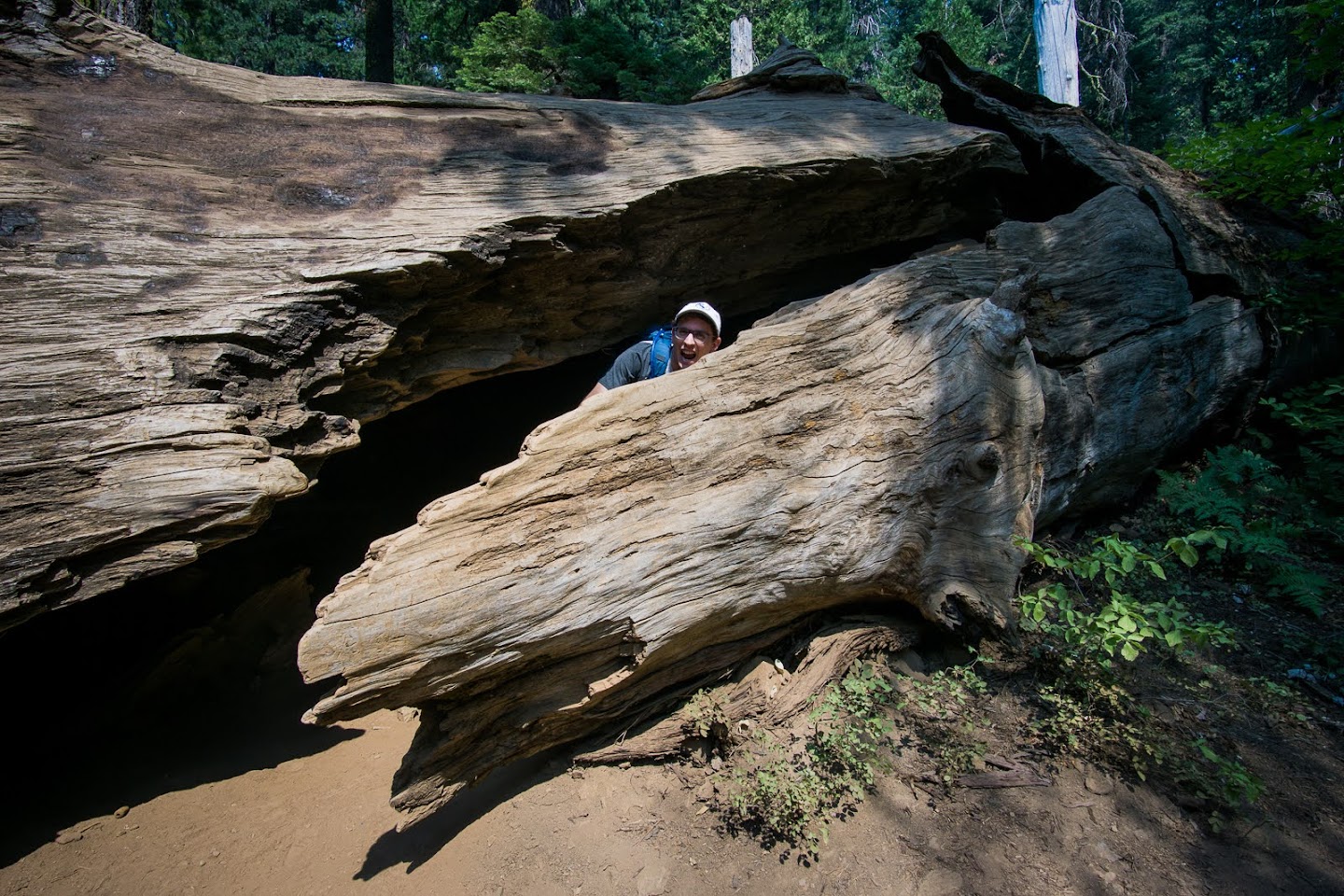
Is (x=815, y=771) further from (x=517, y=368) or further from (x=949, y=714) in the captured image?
(x=517, y=368)

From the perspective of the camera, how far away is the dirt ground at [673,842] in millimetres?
2594

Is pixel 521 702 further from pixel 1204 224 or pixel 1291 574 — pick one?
pixel 1204 224

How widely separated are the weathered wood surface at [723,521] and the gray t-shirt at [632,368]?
82 cm

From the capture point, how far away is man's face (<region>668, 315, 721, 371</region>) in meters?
4.05

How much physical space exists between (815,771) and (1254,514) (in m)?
3.95

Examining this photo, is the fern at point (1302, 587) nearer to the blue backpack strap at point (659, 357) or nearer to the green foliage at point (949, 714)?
the green foliage at point (949, 714)

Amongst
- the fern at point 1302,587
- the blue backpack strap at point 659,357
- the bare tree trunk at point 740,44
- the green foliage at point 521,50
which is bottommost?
the fern at point 1302,587

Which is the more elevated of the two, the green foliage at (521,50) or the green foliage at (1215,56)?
the green foliage at (1215,56)

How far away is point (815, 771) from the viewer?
3.02 m

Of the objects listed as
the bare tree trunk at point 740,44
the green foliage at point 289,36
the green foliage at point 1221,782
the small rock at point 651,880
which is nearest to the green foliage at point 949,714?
the green foliage at point 1221,782

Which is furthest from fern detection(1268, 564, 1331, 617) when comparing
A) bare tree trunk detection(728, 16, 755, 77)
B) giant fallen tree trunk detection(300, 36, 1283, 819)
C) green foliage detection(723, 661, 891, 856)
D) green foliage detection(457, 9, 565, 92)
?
bare tree trunk detection(728, 16, 755, 77)

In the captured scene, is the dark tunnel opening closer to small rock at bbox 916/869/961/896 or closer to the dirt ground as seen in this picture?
the dirt ground

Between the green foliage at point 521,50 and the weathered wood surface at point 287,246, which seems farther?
the green foliage at point 521,50

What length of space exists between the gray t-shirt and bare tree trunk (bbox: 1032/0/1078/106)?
15.1 metres
